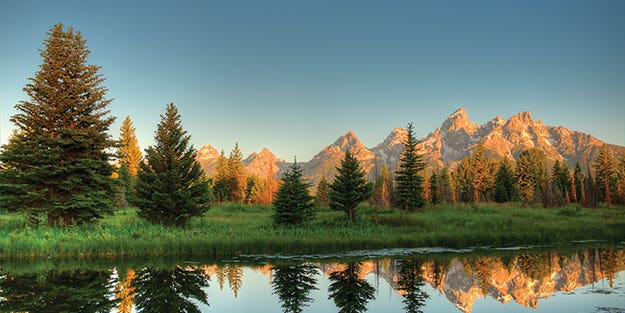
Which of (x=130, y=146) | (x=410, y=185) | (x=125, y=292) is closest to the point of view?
(x=125, y=292)

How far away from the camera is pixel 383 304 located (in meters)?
13.6

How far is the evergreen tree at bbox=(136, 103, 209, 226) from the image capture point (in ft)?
96.4

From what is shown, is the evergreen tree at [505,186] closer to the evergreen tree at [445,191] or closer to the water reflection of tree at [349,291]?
the evergreen tree at [445,191]

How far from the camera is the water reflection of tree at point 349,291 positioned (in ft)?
43.9

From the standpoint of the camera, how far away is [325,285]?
1591cm

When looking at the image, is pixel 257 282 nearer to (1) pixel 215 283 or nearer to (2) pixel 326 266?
(1) pixel 215 283

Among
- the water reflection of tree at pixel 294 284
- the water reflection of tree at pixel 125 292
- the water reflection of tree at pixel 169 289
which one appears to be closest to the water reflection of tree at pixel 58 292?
the water reflection of tree at pixel 125 292

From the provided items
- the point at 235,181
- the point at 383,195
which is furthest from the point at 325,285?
the point at 235,181

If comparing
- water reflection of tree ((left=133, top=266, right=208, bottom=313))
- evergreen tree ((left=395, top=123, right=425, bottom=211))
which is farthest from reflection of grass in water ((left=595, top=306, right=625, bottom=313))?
evergreen tree ((left=395, top=123, right=425, bottom=211))

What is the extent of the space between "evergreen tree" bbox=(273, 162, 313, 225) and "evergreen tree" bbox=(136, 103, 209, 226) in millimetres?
5079

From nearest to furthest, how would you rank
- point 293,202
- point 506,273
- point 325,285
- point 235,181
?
point 325,285, point 506,273, point 293,202, point 235,181

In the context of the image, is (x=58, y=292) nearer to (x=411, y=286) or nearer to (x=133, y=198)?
(x=411, y=286)

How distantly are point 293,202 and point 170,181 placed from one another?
27.3ft

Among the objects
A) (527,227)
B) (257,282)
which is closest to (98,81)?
(257,282)
